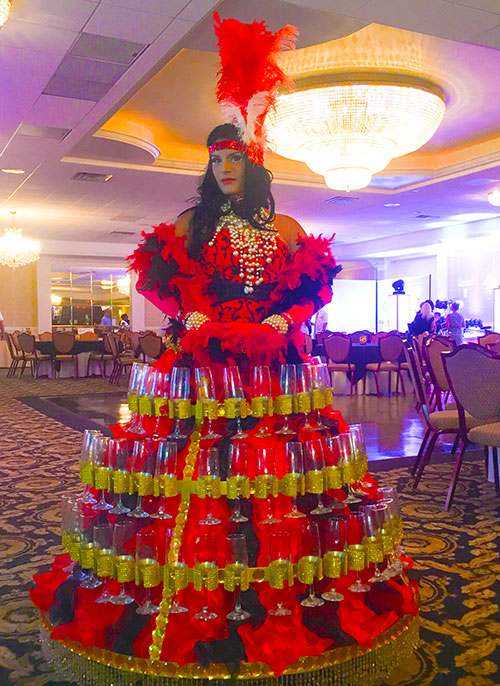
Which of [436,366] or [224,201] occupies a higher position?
[224,201]

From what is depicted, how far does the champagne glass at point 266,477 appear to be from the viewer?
1.87 metres

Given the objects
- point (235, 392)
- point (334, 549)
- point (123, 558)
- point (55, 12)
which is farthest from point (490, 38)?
point (123, 558)

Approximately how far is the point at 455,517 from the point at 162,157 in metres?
6.70

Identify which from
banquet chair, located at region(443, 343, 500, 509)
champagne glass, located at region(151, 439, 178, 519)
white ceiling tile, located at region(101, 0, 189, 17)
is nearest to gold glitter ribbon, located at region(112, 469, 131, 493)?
champagne glass, located at region(151, 439, 178, 519)

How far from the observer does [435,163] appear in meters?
9.69

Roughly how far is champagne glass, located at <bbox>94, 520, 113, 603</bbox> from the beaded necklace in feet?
2.92

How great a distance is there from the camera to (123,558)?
72.8 inches

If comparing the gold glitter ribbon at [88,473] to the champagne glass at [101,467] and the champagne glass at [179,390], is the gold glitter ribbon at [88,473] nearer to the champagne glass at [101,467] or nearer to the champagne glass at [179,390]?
the champagne glass at [101,467]

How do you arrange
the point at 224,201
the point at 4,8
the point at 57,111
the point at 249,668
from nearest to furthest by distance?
1. the point at 249,668
2. the point at 224,201
3. the point at 4,8
4. the point at 57,111

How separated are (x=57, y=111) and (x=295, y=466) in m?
5.47

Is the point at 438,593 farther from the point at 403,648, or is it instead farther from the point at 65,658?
the point at 65,658

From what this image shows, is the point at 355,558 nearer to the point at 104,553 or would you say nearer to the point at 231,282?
the point at 104,553

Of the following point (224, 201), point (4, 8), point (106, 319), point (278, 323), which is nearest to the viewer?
point (278, 323)

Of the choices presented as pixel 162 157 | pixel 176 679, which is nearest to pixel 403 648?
pixel 176 679
